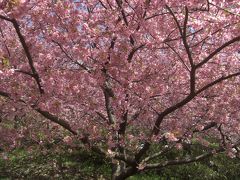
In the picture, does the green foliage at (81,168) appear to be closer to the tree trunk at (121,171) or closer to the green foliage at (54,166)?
the green foliage at (54,166)

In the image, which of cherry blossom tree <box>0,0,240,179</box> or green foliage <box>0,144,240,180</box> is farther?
green foliage <box>0,144,240,180</box>

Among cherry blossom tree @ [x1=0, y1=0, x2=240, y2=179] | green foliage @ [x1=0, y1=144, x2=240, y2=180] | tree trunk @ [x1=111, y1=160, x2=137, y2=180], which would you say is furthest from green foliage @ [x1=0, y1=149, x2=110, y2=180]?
cherry blossom tree @ [x1=0, y1=0, x2=240, y2=179]

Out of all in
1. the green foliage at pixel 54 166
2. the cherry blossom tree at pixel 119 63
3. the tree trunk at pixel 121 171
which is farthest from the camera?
the green foliage at pixel 54 166

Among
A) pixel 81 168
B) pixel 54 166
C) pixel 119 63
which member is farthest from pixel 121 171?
pixel 54 166

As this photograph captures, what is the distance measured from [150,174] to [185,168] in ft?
4.86

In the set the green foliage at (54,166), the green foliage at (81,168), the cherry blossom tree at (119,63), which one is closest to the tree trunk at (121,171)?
the cherry blossom tree at (119,63)

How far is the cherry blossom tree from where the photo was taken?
637cm

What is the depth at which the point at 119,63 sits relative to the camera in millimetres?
7129

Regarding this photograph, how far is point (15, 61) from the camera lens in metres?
7.66

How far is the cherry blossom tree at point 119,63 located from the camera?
6371 millimetres

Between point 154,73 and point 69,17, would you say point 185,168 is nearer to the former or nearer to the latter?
point 154,73

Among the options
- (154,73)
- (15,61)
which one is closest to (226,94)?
(154,73)

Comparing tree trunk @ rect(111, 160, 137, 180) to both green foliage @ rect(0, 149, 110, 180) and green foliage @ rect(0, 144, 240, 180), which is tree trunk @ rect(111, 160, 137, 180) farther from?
green foliage @ rect(0, 149, 110, 180)

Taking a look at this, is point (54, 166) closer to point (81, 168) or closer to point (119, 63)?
point (81, 168)
